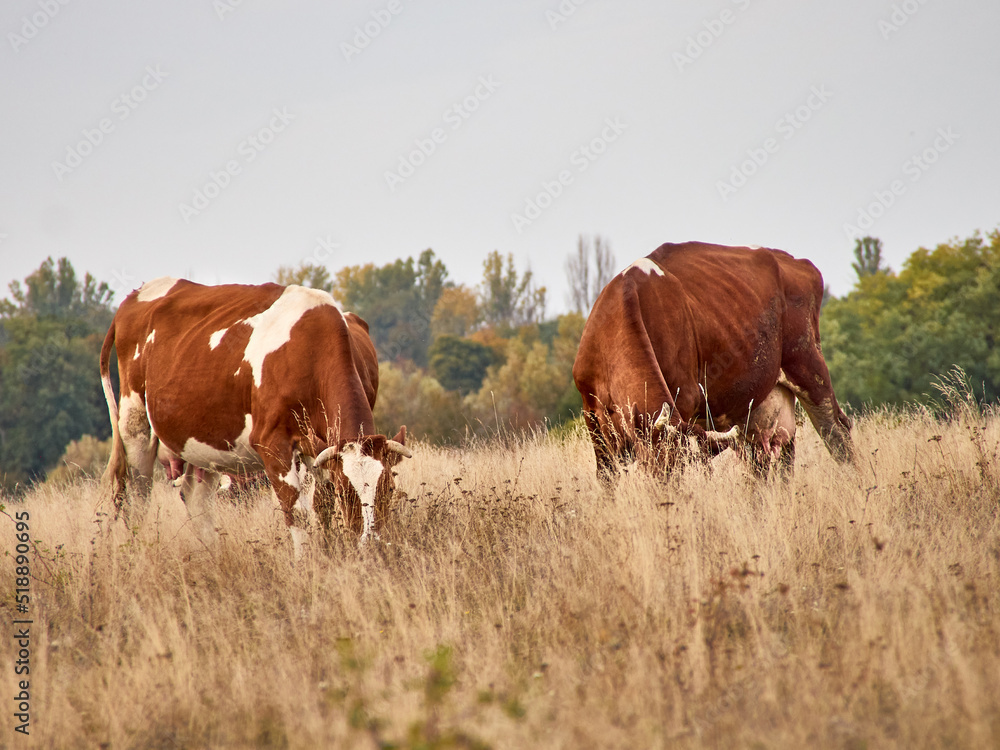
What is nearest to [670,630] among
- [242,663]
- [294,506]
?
[242,663]

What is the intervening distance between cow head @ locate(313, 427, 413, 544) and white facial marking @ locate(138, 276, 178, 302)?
146 inches

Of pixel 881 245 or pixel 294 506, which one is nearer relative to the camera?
pixel 294 506

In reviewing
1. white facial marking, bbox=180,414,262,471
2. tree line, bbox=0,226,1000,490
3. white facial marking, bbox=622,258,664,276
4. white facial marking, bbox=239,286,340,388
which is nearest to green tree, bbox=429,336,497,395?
tree line, bbox=0,226,1000,490

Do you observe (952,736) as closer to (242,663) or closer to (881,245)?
(242,663)

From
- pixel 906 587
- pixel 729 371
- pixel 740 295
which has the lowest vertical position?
pixel 906 587

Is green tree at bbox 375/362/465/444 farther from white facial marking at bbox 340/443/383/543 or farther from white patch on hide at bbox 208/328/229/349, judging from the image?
white facial marking at bbox 340/443/383/543

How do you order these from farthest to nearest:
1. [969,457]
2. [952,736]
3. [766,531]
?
1. [969,457]
2. [766,531]
3. [952,736]

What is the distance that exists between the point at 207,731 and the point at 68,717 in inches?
23.3

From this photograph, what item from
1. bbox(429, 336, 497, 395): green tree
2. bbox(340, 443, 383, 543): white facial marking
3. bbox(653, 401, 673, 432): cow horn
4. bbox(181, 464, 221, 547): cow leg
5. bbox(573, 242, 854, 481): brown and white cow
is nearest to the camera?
bbox(340, 443, 383, 543): white facial marking

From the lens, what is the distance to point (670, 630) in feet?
12.0

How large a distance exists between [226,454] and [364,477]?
2.06 m

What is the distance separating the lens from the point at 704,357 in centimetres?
700

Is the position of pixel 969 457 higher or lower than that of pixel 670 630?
higher

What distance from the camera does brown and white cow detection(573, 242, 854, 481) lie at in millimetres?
5953
